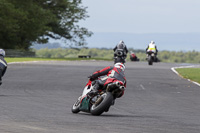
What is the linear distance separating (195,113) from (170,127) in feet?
12.7

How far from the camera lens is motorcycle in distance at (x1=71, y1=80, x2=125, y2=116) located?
13.5 meters

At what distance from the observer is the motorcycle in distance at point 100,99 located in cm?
1351

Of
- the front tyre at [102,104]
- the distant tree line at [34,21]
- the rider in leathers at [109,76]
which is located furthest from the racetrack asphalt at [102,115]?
the distant tree line at [34,21]

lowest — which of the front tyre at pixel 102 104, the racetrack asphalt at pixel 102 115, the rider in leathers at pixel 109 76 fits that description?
the racetrack asphalt at pixel 102 115

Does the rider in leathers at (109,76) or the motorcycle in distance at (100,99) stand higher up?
the rider in leathers at (109,76)

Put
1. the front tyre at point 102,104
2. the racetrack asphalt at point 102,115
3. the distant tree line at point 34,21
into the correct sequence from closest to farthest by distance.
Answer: the racetrack asphalt at point 102,115, the front tyre at point 102,104, the distant tree line at point 34,21

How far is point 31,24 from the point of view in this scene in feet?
266

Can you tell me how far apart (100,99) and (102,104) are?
0.65 ft

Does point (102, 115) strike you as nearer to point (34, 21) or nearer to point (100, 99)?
point (100, 99)

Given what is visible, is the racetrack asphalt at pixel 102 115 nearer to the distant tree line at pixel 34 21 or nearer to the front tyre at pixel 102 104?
the front tyre at pixel 102 104

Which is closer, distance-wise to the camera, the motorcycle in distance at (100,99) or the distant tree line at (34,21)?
the motorcycle in distance at (100,99)

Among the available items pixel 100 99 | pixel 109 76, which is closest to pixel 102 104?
pixel 100 99

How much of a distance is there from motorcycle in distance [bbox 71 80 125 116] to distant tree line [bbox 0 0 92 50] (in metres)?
60.5

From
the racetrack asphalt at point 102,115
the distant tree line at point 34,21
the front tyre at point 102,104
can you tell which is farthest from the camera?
the distant tree line at point 34,21
